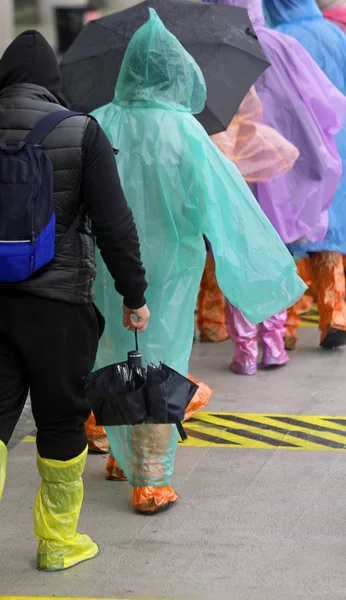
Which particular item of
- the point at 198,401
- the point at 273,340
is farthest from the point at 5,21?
the point at 198,401

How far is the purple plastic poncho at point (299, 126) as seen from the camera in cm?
630

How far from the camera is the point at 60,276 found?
3.66 metres

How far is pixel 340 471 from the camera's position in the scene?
484cm

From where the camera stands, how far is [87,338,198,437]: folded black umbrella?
3.96 meters

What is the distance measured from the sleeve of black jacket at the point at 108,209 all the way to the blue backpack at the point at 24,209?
144 millimetres

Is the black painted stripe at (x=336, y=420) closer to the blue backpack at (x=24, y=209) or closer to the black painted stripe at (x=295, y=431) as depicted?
the black painted stripe at (x=295, y=431)

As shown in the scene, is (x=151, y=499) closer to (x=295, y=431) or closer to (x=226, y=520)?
(x=226, y=520)

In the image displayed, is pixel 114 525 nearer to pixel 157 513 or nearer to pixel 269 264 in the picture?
pixel 157 513

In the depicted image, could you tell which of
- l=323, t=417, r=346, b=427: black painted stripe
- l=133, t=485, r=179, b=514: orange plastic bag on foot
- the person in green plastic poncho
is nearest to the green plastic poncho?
the person in green plastic poncho

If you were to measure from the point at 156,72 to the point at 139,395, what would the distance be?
1.21m

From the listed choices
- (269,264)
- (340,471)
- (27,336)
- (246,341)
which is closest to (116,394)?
(27,336)

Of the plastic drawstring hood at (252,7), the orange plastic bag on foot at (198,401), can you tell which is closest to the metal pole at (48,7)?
the plastic drawstring hood at (252,7)

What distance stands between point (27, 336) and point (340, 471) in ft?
5.81

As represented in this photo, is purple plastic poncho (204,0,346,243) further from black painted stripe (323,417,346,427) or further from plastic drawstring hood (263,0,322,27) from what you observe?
black painted stripe (323,417,346,427)
